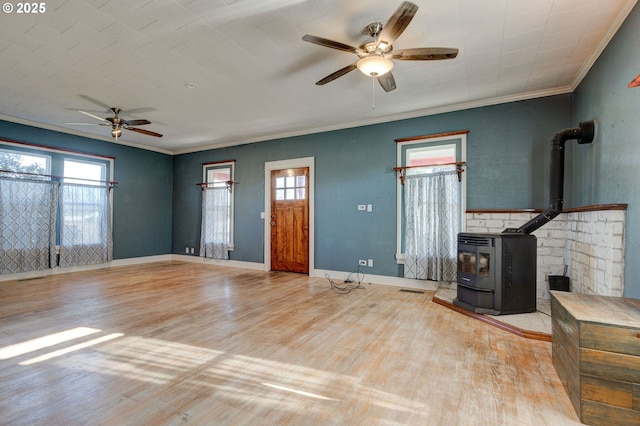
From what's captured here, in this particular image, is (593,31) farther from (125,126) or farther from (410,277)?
(125,126)

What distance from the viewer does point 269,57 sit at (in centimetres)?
316

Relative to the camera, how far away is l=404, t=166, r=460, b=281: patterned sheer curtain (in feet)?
14.5

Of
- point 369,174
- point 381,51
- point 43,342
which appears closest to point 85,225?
point 43,342

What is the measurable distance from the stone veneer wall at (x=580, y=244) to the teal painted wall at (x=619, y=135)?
0.12 meters

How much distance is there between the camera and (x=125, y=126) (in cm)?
486

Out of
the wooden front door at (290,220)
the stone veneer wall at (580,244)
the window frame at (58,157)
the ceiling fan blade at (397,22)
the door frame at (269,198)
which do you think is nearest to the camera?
the ceiling fan blade at (397,22)

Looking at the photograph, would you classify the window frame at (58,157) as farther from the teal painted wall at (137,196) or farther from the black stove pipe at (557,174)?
the black stove pipe at (557,174)

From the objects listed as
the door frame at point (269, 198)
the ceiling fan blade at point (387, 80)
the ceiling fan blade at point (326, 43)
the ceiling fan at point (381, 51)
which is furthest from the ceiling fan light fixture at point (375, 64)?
the door frame at point (269, 198)

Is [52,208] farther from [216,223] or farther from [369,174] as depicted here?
[369,174]

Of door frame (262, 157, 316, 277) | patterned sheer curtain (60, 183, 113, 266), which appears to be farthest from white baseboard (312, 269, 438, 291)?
patterned sheer curtain (60, 183, 113, 266)

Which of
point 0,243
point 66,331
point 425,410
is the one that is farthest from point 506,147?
point 0,243

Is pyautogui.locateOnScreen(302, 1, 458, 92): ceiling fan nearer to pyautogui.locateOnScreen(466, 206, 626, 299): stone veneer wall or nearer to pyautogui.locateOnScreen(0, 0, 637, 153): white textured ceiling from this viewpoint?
pyautogui.locateOnScreen(0, 0, 637, 153): white textured ceiling

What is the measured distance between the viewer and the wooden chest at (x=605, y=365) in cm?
151

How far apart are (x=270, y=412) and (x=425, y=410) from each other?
0.91 m
